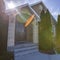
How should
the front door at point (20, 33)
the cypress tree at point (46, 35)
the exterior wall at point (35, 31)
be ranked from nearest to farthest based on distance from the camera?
the cypress tree at point (46, 35)
the front door at point (20, 33)
the exterior wall at point (35, 31)

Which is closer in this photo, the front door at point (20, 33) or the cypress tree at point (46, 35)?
the cypress tree at point (46, 35)

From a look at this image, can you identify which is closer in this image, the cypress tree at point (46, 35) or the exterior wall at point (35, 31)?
the cypress tree at point (46, 35)

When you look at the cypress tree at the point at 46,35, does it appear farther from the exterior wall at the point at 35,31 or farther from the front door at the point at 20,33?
the exterior wall at the point at 35,31

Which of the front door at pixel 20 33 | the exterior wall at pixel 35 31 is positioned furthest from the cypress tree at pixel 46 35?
the exterior wall at pixel 35 31

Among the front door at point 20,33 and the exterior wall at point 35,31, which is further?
the exterior wall at point 35,31

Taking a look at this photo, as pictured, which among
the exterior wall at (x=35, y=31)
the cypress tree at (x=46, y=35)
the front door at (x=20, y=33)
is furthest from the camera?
the exterior wall at (x=35, y=31)

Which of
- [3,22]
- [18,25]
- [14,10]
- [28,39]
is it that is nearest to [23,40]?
[28,39]

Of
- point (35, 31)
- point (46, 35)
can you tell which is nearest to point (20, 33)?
point (35, 31)

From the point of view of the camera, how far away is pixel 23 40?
11.9 metres

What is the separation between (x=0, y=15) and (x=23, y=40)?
26.4ft

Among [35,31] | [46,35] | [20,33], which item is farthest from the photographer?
[35,31]

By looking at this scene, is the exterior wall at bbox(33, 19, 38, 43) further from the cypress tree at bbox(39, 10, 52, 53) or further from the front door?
the cypress tree at bbox(39, 10, 52, 53)

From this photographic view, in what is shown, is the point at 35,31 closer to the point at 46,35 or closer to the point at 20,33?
the point at 20,33

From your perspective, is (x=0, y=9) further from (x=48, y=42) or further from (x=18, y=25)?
(x=18, y=25)
